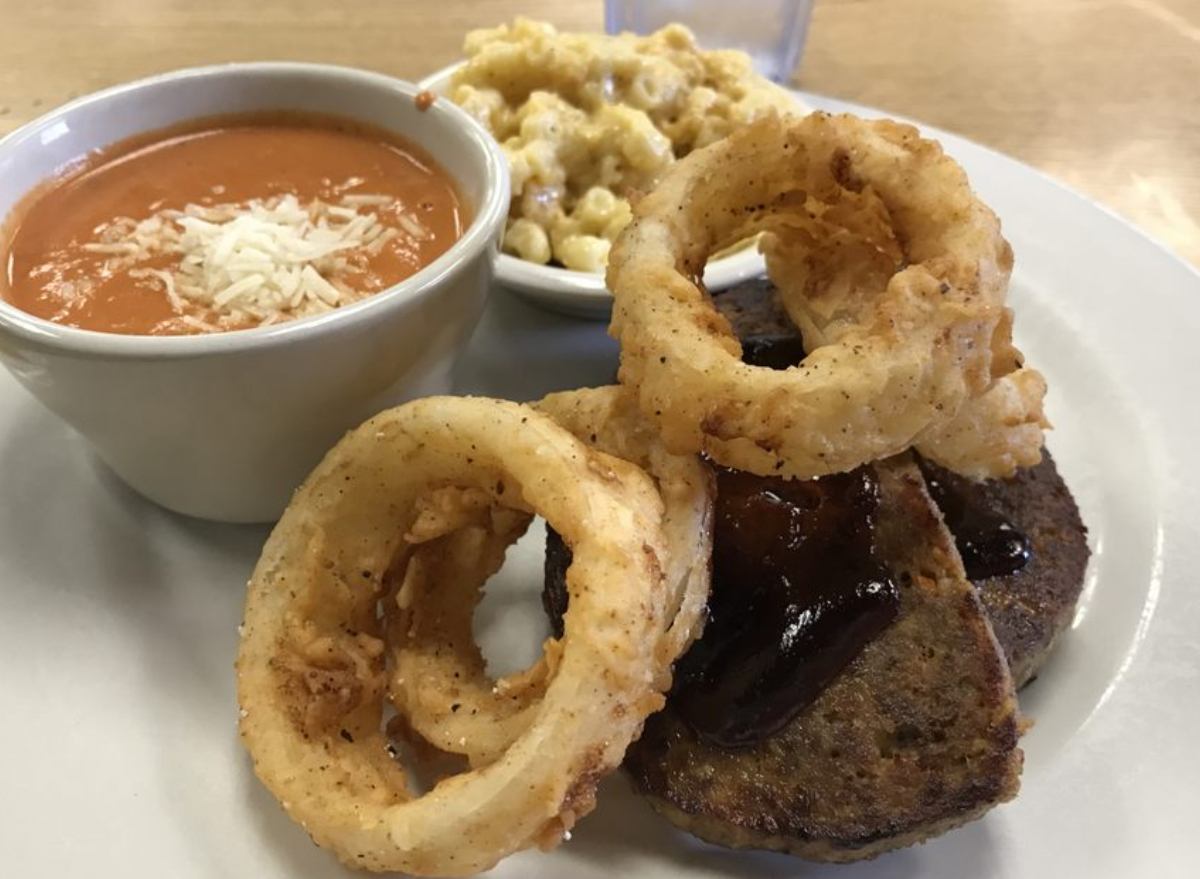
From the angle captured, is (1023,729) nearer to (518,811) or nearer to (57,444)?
(518,811)

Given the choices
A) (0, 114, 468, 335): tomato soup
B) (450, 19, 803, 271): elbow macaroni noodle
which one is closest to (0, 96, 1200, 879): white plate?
(450, 19, 803, 271): elbow macaroni noodle

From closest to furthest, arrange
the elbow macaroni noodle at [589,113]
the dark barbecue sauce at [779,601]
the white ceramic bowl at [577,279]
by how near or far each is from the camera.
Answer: the dark barbecue sauce at [779,601] → the white ceramic bowl at [577,279] → the elbow macaroni noodle at [589,113]

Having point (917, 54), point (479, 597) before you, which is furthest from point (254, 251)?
point (917, 54)

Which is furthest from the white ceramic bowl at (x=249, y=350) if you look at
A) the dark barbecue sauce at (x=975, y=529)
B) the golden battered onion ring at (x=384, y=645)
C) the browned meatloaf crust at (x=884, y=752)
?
the dark barbecue sauce at (x=975, y=529)

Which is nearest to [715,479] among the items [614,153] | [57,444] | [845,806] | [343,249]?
[845,806]

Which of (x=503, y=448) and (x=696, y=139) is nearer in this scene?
(x=503, y=448)

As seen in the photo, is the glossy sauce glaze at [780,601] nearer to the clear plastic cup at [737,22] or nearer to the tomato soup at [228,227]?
the tomato soup at [228,227]
